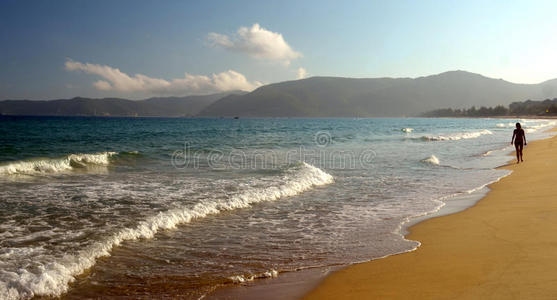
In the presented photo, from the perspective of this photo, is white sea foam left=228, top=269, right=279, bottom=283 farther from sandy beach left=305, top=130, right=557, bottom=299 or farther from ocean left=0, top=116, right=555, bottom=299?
sandy beach left=305, top=130, right=557, bottom=299

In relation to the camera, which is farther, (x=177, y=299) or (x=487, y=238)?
(x=487, y=238)

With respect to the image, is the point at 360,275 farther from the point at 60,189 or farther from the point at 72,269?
the point at 60,189

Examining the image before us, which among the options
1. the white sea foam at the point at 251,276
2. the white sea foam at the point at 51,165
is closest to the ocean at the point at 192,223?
the white sea foam at the point at 251,276

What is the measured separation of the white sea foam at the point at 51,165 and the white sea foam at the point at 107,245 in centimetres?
1061

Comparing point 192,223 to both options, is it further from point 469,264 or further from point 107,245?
point 469,264

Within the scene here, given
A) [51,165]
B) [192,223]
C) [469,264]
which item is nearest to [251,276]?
[469,264]

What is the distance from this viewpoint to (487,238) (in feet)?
21.5

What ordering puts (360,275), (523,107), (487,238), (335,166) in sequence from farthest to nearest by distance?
(523,107) < (335,166) < (487,238) < (360,275)

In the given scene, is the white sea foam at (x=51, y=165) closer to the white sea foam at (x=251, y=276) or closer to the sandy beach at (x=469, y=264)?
the white sea foam at (x=251, y=276)

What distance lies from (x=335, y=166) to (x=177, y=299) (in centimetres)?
1454

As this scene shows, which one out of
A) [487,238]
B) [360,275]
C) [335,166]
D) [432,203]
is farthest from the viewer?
[335,166]

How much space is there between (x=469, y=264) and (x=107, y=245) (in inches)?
228

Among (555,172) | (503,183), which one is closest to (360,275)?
(503,183)

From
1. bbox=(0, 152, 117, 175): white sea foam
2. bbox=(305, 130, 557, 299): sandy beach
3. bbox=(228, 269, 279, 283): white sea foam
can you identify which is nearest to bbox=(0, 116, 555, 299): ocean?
bbox=(228, 269, 279, 283): white sea foam
